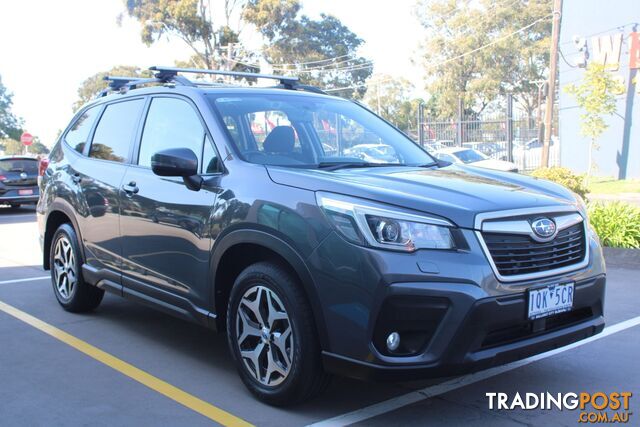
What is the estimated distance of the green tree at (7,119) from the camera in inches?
2419

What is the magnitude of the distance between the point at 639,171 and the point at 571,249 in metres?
23.3

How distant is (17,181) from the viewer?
55.9ft

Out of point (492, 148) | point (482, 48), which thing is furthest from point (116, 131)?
point (482, 48)

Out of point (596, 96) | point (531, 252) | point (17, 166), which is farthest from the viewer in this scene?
point (596, 96)

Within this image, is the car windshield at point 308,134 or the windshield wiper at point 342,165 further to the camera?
the car windshield at point 308,134

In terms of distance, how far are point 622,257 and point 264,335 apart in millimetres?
5958

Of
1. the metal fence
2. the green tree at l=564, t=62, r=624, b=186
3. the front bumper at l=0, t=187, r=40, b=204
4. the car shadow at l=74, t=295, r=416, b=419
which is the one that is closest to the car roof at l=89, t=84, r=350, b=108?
the car shadow at l=74, t=295, r=416, b=419

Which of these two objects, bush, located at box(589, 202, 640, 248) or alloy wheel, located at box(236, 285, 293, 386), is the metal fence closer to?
bush, located at box(589, 202, 640, 248)

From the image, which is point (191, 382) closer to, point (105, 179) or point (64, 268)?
point (105, 179)

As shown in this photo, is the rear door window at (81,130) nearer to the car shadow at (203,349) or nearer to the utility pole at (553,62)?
the car shadow at (203,349)

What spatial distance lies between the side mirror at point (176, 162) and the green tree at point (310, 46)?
3498cm

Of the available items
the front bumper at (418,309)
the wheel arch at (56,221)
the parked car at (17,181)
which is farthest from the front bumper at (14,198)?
the front bumper at (418,309)

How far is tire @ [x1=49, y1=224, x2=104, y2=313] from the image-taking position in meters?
5.98

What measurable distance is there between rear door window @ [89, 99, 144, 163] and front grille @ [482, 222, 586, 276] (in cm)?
301
